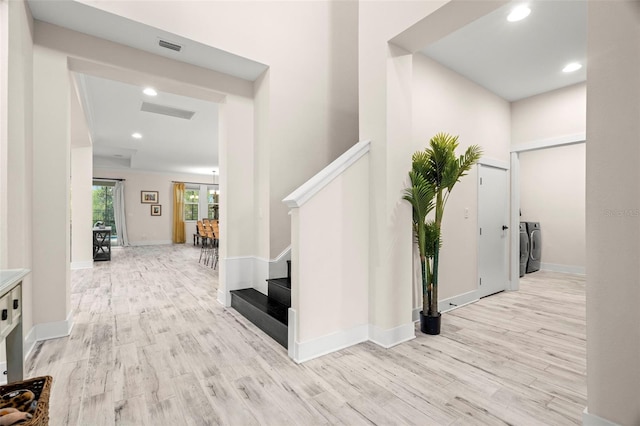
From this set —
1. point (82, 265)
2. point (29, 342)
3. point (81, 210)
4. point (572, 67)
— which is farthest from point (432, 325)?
point (81, 210)

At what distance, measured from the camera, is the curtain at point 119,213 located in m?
10.3

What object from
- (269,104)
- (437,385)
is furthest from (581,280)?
(269,104)

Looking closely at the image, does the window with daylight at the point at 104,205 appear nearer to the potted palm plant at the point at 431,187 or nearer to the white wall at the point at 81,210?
the white wall at the point at 81,210

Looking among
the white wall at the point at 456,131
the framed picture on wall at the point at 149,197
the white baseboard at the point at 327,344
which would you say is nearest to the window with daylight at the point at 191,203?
the framed picture on wall at the point at 149,197

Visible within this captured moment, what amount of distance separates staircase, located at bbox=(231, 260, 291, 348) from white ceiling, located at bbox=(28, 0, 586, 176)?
2.38 m

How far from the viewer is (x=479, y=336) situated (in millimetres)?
2658

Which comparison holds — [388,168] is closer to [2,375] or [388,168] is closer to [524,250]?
[2,375]

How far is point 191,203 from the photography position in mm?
12328

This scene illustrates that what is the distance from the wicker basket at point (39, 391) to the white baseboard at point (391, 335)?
2031mm

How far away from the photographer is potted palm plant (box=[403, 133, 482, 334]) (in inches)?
98.7

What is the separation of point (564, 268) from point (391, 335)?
531 centimetres

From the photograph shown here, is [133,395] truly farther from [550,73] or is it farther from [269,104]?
[550,73]

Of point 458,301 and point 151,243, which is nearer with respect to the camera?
point 458,301

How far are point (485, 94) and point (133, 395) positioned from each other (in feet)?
16.1
